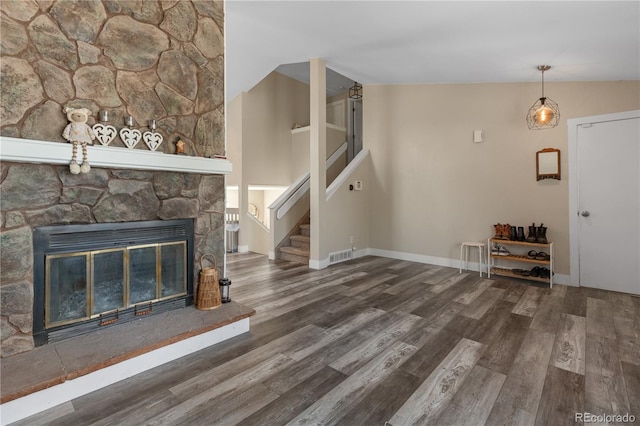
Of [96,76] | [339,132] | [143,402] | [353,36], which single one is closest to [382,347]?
[143,402]

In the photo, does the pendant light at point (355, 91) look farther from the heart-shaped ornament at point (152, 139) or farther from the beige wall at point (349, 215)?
the heart-shaped ornament at point (152, 139)

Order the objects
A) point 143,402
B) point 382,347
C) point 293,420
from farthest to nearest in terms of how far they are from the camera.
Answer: point 382,347, point 143,402, point 293,420

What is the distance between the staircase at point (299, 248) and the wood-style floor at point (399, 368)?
163cm

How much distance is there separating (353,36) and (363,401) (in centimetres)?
353

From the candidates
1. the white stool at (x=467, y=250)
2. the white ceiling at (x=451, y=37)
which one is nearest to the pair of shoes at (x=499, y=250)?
the white stool at (x=467, y=250)

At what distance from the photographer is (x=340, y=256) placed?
5.05 metres

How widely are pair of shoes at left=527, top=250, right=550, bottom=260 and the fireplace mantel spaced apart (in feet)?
12.8

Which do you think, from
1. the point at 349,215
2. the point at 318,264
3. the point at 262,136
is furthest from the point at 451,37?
the point at 262,136

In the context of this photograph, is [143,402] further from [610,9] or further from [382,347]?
[610,9]

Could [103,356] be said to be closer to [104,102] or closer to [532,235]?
[104,102]

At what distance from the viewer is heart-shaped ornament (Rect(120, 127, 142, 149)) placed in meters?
2.13

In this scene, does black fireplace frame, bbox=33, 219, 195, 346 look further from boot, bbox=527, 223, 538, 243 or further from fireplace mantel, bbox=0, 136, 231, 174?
boot, bbox=527, 223, 538, 243

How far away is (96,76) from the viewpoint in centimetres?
206

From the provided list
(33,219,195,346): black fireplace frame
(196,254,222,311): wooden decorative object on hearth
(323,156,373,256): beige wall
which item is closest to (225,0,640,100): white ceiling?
(323,156,373,256): beige wall
